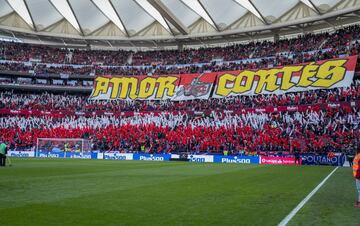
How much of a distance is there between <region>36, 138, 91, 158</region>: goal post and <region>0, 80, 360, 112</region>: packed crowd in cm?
1188

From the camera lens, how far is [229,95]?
55.6m

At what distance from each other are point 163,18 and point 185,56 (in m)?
9.90

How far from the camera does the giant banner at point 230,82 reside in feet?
157

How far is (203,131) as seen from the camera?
46969 mm

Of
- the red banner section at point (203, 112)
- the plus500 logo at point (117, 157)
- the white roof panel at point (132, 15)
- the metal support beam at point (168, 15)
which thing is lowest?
the plus500 logo at point (117, 157)

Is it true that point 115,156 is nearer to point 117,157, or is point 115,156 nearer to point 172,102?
point 117,157

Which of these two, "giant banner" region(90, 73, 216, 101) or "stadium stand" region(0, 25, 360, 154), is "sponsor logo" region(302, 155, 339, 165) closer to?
"stadium stand" region(0, 25, 360, 154)

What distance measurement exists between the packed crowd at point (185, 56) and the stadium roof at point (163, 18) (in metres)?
2.54

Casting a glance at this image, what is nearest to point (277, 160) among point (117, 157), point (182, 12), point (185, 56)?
point (117, 157)

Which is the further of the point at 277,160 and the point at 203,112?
the point at 203,112

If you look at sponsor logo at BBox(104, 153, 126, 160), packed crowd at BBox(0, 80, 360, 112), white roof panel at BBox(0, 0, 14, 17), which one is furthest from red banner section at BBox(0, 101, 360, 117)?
white roof panel at BBox(0, 0, 14, 17)

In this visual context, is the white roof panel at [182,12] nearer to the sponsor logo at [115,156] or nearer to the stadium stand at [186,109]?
the stadium stand at [186,109]

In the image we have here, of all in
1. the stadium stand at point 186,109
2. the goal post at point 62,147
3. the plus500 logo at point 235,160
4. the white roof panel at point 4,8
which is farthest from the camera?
the white roof panel at point 4,8

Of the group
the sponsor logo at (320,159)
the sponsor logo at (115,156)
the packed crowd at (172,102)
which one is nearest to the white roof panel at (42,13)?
the packed crowd at (172,102)
